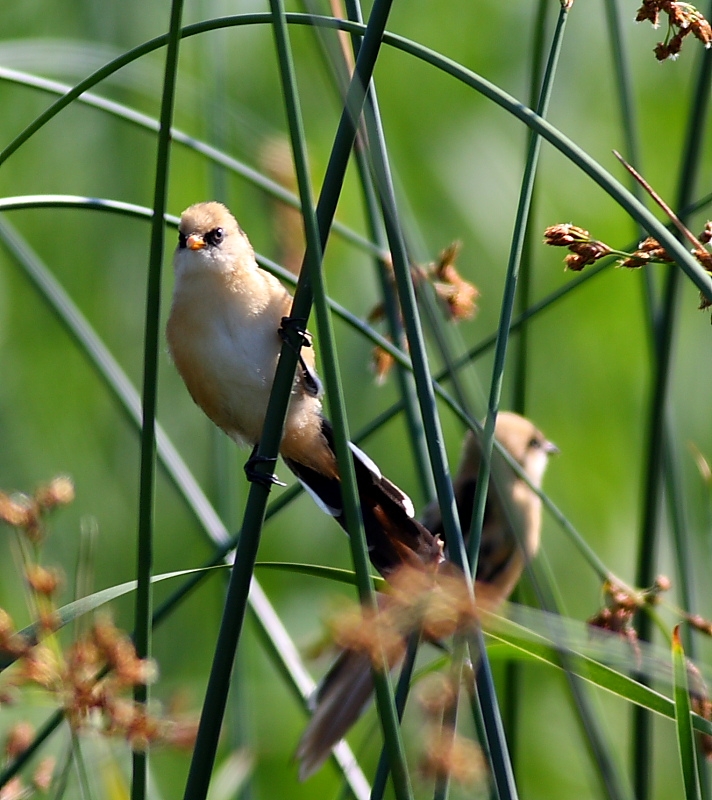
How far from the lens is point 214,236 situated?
8.52 ft

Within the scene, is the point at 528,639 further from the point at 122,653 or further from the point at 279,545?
the point at 279,545

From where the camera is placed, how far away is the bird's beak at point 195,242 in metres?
2.55

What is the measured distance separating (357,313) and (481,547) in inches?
58.6

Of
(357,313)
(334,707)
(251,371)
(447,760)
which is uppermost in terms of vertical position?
(357,313)

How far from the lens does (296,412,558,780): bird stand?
2482 mm

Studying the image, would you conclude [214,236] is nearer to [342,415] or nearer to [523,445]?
[342,415]

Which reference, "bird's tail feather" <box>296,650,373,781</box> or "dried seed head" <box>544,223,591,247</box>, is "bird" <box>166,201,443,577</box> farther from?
"dried seed head" <box>544,223,591,247</box>

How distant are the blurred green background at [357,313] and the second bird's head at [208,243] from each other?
68.0 inches

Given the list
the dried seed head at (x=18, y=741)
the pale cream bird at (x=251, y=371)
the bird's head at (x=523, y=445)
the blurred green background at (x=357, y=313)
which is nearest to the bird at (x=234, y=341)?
the pale cream bird at (x=251, y=371)

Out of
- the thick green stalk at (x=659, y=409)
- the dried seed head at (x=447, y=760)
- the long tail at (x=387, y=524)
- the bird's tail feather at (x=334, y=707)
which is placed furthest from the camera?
the bird's tail feather at (x=334, y=707)

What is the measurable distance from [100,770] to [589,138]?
4028 millimetres

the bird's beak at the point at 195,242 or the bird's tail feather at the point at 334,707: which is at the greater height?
the bird's beak at the point at 195,242

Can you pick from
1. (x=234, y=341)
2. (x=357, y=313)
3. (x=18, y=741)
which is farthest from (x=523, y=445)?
(x=18, y=741)

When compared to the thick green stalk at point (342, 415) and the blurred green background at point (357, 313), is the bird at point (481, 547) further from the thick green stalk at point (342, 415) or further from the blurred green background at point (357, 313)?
the thick green stalk at point (342, 415)
